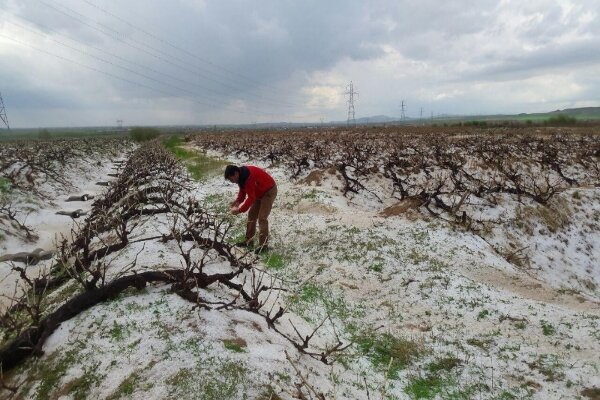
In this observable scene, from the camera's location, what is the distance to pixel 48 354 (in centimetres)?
400

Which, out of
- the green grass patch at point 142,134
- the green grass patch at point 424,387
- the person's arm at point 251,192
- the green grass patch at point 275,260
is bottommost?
the green grass patch at point 424,387

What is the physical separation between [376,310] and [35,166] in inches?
622

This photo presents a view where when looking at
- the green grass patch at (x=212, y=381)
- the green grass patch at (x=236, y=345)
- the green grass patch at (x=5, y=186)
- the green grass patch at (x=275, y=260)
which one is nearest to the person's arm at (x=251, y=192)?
the green grass patch at (x=275, y=260)

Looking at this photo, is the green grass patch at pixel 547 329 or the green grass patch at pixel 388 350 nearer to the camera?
the green grass patch at pixel 388 350

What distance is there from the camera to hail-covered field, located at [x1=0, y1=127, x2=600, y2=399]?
151 inches

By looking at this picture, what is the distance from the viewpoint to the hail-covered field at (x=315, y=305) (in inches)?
151

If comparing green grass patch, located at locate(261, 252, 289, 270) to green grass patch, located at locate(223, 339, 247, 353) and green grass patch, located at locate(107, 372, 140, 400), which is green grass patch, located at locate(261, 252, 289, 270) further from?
green grass patch, located at locate(107, 372, 140, 400)

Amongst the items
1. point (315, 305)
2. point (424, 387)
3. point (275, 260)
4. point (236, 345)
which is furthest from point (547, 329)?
point (275, 260)

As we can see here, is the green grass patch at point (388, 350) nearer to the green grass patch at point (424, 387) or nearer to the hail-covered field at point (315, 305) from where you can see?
the hail-covered field at point (315, 305)

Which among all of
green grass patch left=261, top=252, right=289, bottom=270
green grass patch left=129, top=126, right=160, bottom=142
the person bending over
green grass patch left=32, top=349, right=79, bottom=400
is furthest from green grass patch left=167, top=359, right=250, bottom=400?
green grass patch left=129, top=126, right=160, bottom=142

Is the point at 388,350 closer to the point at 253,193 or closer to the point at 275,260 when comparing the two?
the point at 275,260

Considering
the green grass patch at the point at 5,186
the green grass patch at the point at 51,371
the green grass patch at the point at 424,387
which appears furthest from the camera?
the green grass patch at the point at 5,186

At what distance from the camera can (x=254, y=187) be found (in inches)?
302

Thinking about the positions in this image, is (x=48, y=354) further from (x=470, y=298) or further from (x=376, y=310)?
(x=470, y=298)
